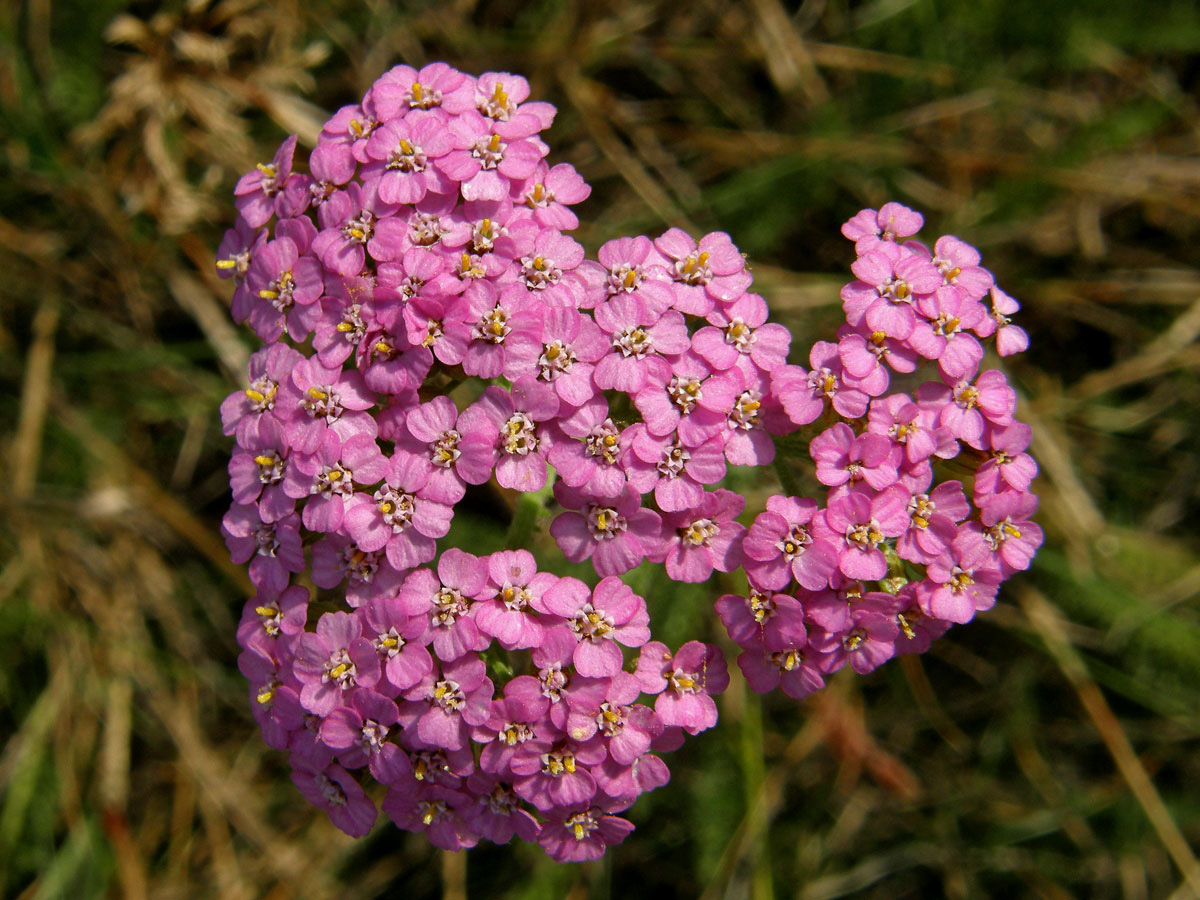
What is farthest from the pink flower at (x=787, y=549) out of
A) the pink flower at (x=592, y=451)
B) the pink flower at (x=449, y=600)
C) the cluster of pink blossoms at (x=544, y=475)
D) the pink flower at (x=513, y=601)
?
the pink flower at (x=449, y=600)

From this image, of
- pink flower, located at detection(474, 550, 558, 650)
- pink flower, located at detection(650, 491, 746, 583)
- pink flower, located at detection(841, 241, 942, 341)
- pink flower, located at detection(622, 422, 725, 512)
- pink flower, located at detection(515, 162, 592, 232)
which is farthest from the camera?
pink flower, located at detection(515, 162, 592, 232)

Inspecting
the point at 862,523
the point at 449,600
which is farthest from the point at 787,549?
the point at 449,600

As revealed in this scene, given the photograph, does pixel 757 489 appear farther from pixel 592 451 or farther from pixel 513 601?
pixel 513 601

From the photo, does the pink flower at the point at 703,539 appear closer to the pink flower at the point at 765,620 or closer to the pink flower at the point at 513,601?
the pink flower at the point at 765,620

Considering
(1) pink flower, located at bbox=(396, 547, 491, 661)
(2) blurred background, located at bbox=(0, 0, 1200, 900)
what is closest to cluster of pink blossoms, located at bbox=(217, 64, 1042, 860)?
(1) pink flower, located at bbox=(396, 547, 491, 661)

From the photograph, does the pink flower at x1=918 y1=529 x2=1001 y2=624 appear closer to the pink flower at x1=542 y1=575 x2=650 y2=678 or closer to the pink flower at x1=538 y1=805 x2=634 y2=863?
the pink flower at x1=542 y1=575 x2=650 y2=678

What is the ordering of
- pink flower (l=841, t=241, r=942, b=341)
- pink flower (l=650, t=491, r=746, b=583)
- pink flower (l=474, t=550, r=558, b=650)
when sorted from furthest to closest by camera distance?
pink flower (l=841, t=241, r=942, b=341) → pink flower (l=650, t=491, r=746, b=583) → pink flower (l=474, t=550, r=558, b=650)

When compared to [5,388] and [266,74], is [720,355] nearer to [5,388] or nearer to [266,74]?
[266,74]
